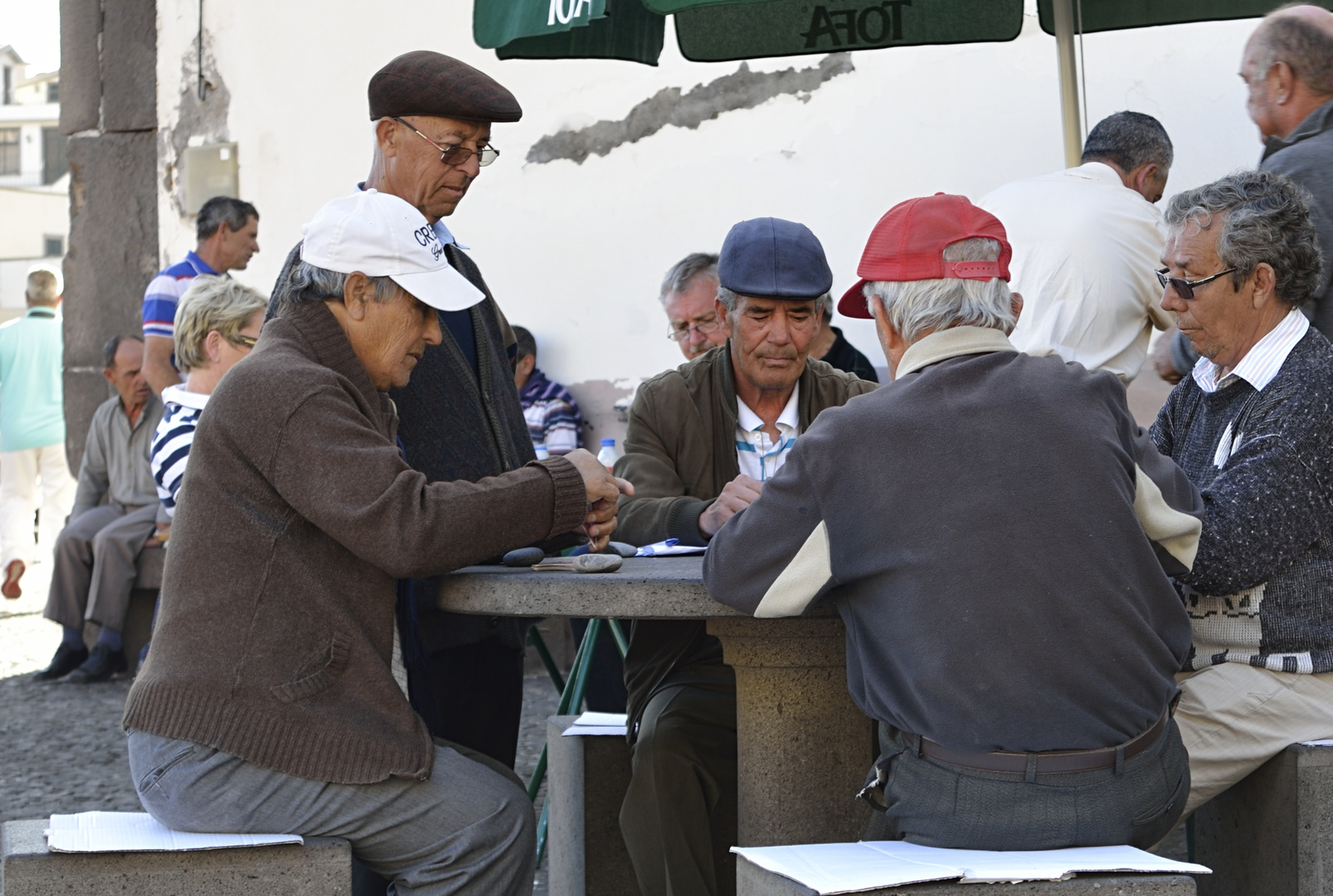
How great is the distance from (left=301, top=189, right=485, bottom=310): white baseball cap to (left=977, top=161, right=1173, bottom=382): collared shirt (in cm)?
245

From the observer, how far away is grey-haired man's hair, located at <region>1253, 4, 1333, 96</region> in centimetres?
394

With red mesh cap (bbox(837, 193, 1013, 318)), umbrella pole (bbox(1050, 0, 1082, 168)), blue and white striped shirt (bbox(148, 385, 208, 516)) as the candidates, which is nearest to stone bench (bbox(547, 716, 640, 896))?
red mesh cap (bbox(837, 193, 1013, 318))

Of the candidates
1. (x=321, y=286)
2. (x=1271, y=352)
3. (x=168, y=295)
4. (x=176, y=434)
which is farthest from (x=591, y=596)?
(x=168, y=295)

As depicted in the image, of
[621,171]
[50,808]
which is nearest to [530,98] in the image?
[621,171]

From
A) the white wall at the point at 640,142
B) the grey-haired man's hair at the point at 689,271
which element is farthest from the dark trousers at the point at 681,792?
the white wall at the point at 640,142

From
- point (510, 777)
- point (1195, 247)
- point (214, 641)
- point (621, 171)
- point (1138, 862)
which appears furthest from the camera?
point (621, 171)

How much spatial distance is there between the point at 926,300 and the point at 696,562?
2.31 ft

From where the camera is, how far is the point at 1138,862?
6.81ft

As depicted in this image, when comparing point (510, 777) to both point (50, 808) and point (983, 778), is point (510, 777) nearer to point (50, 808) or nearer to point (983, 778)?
point (983, 778)

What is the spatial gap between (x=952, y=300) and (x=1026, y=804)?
30.5 inches

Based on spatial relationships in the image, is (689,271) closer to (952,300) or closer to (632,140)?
(632,140)

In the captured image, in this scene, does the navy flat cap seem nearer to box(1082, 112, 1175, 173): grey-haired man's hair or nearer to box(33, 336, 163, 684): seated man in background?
box(1082, 112, 1175, 173): grey-haired man's hair

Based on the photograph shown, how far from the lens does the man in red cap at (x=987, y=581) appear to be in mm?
2139

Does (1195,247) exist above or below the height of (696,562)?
above
